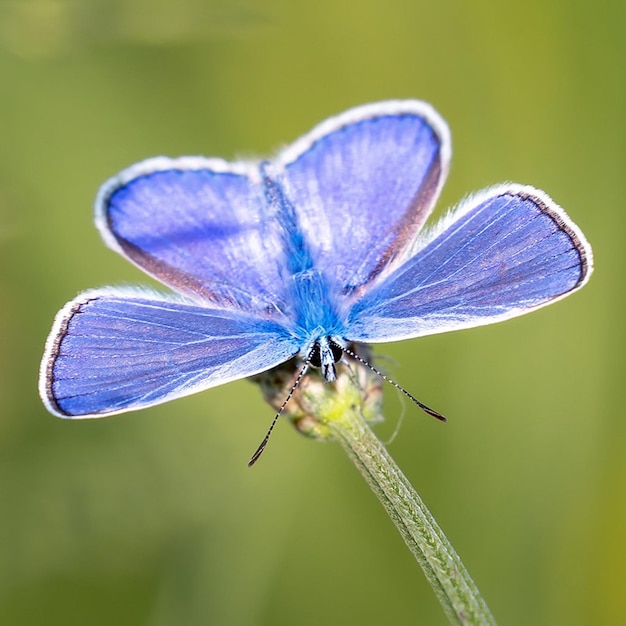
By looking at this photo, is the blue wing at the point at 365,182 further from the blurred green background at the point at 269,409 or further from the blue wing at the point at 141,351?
the blurred green background at the point at 269,409

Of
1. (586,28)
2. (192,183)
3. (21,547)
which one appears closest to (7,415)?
(21,547)

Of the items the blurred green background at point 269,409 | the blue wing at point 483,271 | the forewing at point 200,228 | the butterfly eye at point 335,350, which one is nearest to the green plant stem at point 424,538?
the butterfly eye at point 335,350

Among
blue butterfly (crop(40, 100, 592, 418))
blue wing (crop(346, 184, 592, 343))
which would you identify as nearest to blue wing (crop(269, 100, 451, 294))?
blue butterfly (crop(40, 100, 592, 418))

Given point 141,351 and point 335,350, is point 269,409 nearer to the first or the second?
point 335,350

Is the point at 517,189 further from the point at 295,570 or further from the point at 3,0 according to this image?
the point at 3,0

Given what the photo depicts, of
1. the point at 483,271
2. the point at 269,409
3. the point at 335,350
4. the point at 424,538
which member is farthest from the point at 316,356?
the point at 269,409

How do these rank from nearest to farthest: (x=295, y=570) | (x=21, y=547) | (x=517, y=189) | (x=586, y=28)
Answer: (x=517, y=189) < (x=21, y=547) < (x=295, y=570) < (x=586, y=28)
